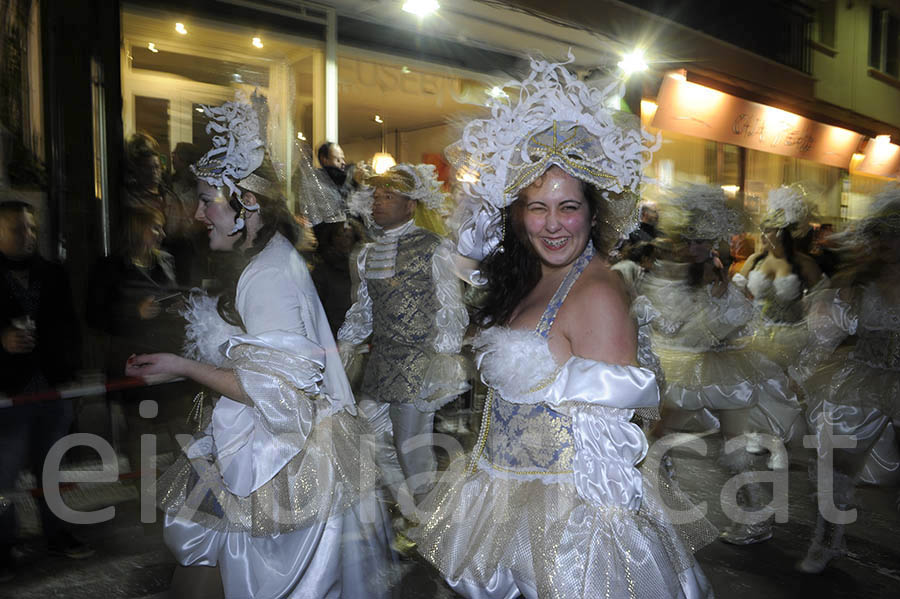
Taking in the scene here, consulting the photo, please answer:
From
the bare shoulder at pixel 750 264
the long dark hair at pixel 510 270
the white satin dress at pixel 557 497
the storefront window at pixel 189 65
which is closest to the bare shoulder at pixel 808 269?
the bare shoulder at pixel 750 264

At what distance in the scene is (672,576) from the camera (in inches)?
74.0

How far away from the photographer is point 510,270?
2574 millimetres

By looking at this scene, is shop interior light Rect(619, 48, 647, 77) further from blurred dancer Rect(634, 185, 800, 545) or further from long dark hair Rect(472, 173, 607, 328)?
long dark hair Rect(472, 173, 607, 328)

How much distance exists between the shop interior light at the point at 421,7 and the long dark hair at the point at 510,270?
620 cm

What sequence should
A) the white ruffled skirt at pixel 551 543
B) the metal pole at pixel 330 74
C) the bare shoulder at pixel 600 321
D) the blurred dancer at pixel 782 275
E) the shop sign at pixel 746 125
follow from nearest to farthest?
the white ruffled skirt at pixel 551 543 < the bare shoulder at pixel 600 321 < the blurred dancer at pixel 782 275 < the metal pole at pixel 330 74 < the shop sign at pixel 746 125

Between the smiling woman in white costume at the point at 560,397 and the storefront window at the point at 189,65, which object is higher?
the storefront window at the point at 189,65


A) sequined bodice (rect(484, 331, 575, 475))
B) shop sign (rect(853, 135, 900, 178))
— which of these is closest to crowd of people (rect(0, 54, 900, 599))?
sequined bodice (rect(484, 331, 575, 475))

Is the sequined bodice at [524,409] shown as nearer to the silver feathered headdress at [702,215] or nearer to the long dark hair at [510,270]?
the long dark hair at [510,270]

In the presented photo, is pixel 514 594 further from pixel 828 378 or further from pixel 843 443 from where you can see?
pixel 828 378

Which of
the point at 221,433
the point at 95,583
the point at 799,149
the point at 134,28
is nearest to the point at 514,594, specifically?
the point at 221,433

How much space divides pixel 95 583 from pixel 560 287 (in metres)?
3.17

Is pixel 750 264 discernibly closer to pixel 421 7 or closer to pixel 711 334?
pixel 711 334

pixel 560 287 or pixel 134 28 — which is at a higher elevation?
pixel 134 28

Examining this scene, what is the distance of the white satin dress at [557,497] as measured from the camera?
188cm
